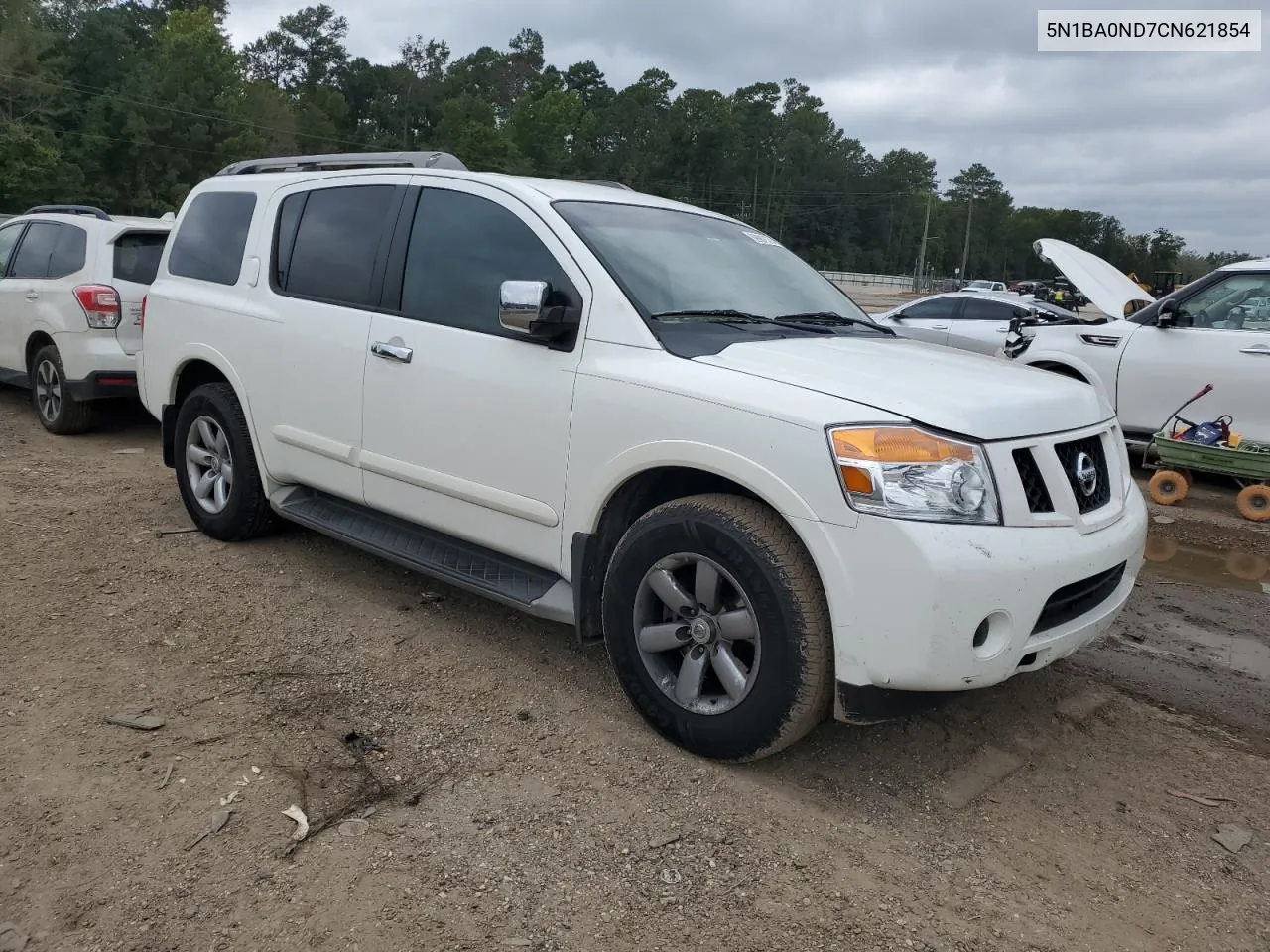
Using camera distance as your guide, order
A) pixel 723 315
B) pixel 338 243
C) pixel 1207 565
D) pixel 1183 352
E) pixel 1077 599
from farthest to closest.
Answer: pixel 1183 352 → pixel 1207 565 → pixel 338 243 → pixel 723 315 → pixel 1077 599

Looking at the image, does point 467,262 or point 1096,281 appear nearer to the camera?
point 467,262

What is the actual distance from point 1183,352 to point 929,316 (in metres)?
6.10

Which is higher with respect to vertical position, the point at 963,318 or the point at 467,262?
the point at 467,262

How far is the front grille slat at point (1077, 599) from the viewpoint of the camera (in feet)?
9.62

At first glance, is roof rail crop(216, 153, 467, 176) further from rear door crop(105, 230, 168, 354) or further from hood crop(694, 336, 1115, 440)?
rear door crop(105, 230, 168, 354)

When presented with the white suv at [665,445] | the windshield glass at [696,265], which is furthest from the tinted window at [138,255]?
the windshield glass at [696,265]

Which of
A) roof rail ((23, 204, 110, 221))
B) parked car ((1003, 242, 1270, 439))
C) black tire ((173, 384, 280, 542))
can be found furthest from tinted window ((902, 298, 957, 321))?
black tire ((173, 384, 280, 542))

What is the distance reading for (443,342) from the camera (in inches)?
151

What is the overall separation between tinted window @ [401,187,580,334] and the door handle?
0.15m

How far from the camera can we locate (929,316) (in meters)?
13.9

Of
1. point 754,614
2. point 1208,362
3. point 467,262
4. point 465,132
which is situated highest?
point 465,132

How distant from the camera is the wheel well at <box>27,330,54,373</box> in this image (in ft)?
25.8

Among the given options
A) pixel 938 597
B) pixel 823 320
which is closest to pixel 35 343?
pixel 823 320

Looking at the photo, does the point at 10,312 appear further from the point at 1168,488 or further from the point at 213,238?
the point at 1168,488
